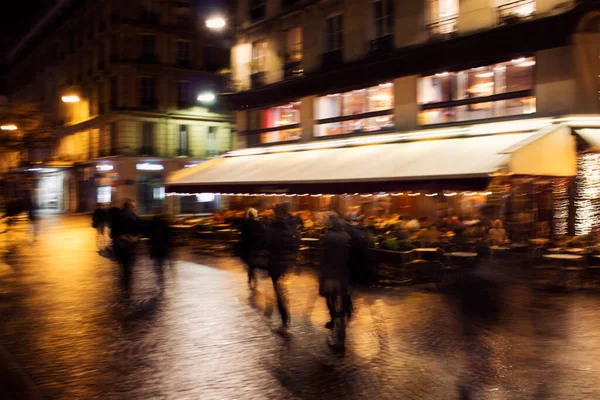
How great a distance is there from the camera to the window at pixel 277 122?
26609 mm

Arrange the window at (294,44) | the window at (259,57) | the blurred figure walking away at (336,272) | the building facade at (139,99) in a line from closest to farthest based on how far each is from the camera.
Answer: the blurred figure walking away at (336,272)
the window at (294,44)
the window at (259,57)
the building facade at (139,99)

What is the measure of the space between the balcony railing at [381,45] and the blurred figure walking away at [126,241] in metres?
11.9

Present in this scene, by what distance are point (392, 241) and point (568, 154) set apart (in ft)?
17.7

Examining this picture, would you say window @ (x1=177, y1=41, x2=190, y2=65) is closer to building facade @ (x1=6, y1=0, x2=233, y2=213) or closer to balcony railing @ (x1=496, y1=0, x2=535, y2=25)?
building facade @ (x1=6, y1=0, x2=233, y2=213)

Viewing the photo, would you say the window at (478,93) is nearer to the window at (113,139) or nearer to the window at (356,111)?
the window at (356,111)

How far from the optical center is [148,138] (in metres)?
47.7

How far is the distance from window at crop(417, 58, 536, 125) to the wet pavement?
6.09 metres

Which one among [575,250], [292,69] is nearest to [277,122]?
[292,69]

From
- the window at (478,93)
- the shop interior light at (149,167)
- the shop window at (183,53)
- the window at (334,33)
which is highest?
the shop window at (183,53)

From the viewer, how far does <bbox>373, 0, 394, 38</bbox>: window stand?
2217 centimetres

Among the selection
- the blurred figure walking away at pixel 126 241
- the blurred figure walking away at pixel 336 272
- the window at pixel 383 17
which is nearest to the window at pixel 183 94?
the window at pixel 383 17

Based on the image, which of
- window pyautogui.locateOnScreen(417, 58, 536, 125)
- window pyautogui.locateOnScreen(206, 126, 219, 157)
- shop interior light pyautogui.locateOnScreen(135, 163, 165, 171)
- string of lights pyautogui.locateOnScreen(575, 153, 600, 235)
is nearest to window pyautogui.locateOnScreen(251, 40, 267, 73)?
window pyautogui.locateOnScreen(417, 58, 536, 125)

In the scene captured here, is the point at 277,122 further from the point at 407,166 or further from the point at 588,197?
the point at 588,197

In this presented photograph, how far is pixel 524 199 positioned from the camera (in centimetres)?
1839
